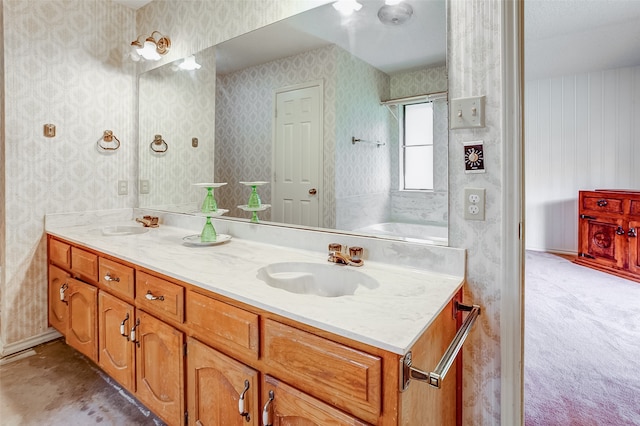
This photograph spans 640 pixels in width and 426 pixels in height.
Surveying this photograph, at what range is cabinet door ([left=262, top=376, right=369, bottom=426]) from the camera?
87cm

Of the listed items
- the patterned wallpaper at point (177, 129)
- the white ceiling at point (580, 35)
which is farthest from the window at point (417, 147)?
the white ceiling at point (580, 35)

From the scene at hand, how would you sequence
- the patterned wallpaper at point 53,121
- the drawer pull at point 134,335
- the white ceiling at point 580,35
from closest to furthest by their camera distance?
the drawer pull at point 134,335, the patterned wallpaper at point 53,121, the white ceiling at point 580,35

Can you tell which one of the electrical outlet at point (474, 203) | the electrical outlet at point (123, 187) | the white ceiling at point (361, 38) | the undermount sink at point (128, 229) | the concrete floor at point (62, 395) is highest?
the white ceiling at point (361, 38)

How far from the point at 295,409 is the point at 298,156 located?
118 centimetres

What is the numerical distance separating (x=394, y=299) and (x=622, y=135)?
17.6ft

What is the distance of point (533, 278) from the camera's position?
3.92 m

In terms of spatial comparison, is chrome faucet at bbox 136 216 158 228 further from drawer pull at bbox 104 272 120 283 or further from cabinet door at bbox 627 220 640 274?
cabinet door at bbox 627 220 640 274

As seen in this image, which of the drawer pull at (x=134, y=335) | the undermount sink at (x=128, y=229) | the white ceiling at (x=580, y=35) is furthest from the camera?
the white ceiling at (x=580, y=35)

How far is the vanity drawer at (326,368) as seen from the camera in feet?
2.62

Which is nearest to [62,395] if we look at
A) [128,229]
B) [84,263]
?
[84,263]

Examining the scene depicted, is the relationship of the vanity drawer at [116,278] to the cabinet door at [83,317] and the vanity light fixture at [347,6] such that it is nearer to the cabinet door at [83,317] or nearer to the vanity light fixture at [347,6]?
the cabinet door at [83,317]

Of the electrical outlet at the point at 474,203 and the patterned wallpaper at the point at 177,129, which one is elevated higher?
the patterned wallpaper at the point at 177,129

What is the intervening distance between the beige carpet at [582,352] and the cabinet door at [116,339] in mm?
1895

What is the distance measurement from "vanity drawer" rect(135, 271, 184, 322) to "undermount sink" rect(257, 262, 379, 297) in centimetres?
31
